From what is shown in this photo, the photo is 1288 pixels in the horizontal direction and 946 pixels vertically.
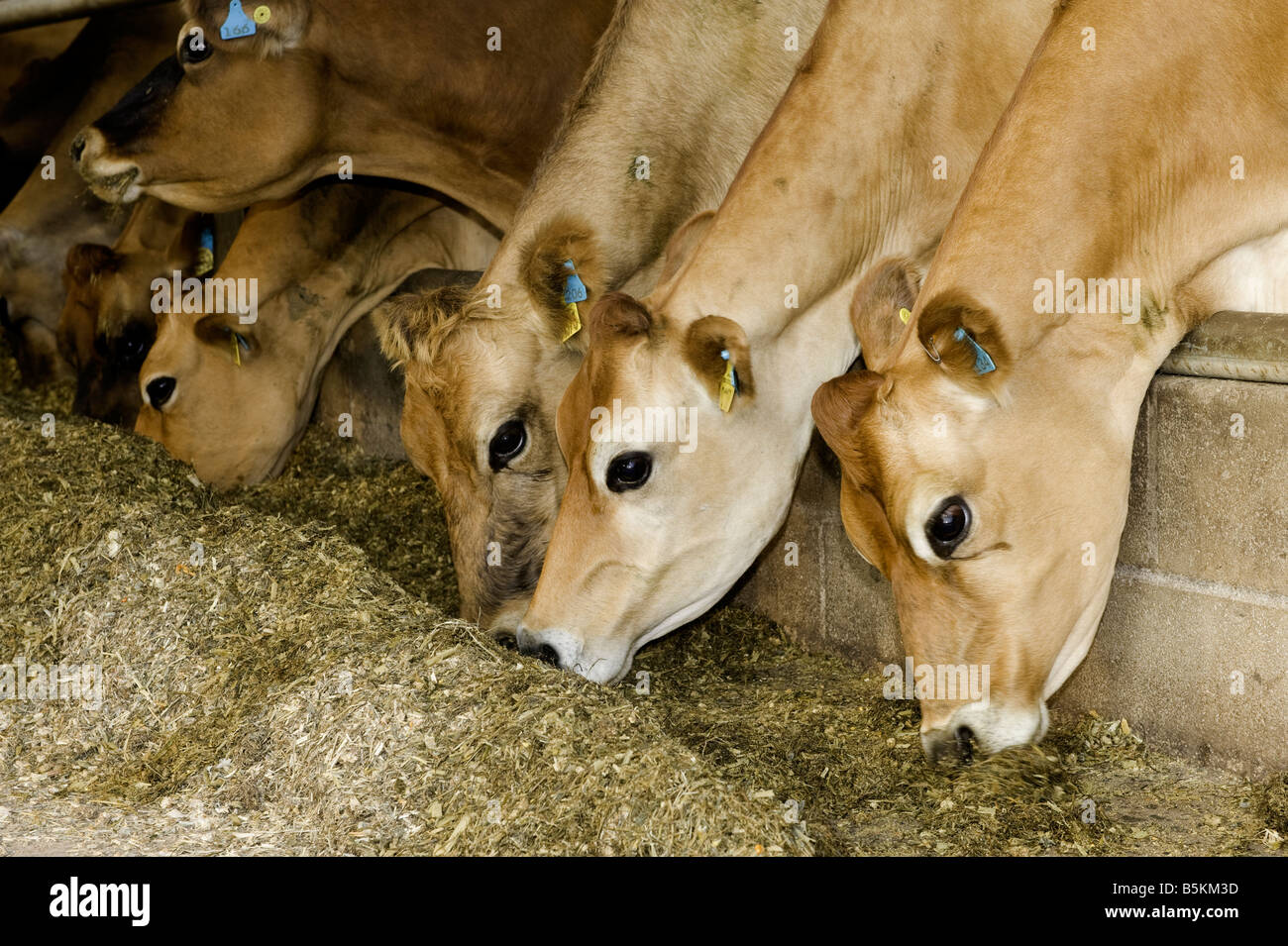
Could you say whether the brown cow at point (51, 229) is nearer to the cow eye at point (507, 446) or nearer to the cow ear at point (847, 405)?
the cow eye at point (507, 446)

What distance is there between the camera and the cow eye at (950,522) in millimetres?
3068

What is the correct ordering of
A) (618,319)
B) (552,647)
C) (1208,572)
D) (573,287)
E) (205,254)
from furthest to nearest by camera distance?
(205,254), (573,287), (552,647), (618,319), (1208,572)

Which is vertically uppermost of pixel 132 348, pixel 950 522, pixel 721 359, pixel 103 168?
pixel 103 168

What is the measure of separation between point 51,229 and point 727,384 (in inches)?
214

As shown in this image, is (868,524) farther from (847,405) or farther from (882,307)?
(882,307)

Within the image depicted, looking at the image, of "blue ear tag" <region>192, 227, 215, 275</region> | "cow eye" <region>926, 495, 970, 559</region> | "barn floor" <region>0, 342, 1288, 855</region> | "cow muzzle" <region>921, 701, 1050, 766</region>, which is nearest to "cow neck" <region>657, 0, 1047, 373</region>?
"cow eye" <region>926, 495, 970, 559</region>

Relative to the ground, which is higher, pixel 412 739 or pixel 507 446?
pixel 507 446

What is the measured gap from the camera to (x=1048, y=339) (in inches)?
121

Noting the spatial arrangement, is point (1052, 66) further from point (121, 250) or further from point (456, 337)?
point (121, 250)

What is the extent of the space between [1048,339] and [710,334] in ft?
3.06

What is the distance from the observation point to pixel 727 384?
375 centimetres

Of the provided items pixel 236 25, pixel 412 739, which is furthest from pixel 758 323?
pixel 236 25
